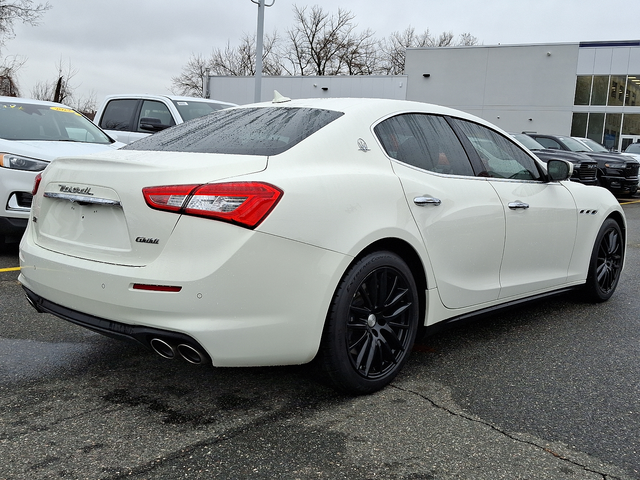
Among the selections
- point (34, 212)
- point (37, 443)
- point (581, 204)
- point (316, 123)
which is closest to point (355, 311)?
point (316, 123)

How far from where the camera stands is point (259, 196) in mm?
2742

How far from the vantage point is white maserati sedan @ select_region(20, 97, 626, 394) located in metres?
2.72

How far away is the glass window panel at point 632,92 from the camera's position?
36562 mm

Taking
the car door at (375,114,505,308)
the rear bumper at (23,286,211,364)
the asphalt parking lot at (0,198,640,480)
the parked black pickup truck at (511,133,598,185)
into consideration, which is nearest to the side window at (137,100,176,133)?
the asphalt parking lot at (0,198,640,480)

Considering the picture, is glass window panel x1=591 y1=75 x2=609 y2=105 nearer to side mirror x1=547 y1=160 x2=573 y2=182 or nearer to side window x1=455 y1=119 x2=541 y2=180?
side mirror x1=547 y1=160 x2=573 y2=182

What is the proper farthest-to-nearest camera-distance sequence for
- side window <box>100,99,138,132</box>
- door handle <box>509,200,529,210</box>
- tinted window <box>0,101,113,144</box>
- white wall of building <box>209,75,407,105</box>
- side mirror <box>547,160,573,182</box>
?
white wall of building <box>209,75,407,105</box>
side window <box>100,99,138,132</box>
tinted window <box>0,101,113,144</box>
side mirror <box>547,160,573,182</box>
door handle <box>509,200,529,210</box>

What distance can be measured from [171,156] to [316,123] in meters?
0.75

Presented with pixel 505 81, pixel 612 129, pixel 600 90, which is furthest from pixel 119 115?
pixel 612 129

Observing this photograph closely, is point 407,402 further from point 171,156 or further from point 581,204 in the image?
point 581,204

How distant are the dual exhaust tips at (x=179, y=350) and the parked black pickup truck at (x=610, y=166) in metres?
15.0

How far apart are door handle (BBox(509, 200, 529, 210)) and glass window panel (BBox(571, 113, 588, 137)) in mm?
36554

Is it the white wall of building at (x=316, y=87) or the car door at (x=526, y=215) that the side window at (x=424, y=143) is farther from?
the white wall of building at (x=316, y=87)

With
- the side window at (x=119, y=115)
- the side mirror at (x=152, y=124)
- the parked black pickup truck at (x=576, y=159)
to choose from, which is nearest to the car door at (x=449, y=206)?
the side mirror at (x=152, y=124)

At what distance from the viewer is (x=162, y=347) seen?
2811 millimetres
